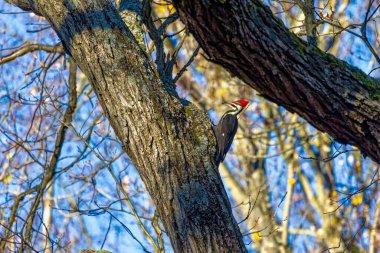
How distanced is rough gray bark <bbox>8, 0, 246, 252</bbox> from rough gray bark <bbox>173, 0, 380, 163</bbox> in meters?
0.53

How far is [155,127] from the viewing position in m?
3.27

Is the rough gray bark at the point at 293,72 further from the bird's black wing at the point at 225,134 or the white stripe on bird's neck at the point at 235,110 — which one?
the white stripe on bird's neck at the point at 235,110

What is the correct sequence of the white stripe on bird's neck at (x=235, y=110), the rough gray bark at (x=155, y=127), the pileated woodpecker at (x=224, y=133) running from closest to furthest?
1. the rough gray bark at (x=155, y=127)
2. the pileated woodpecker at (x=224, y=133)
3. the white stripe on bird's neck at (x=235, y=110)

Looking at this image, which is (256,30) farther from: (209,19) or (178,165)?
(178,165)

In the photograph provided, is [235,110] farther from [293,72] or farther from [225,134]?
[293,72]

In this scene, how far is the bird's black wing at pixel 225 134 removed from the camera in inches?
136

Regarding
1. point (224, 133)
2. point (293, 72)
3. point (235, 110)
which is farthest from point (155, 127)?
point (235, 110)

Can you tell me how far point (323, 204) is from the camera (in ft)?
45.2

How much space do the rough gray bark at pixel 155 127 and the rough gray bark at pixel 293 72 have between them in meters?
0.53

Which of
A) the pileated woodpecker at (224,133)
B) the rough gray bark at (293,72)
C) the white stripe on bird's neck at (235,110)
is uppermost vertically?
the white stripe on bird's neck at (235,110)

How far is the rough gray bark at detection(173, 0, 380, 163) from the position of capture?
2688 millimetres

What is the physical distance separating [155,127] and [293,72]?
30.4 inches

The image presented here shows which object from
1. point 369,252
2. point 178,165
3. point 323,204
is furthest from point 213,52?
point 323,204

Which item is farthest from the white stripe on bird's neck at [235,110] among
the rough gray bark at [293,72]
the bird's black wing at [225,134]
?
the rough gray bark at [293,72]
